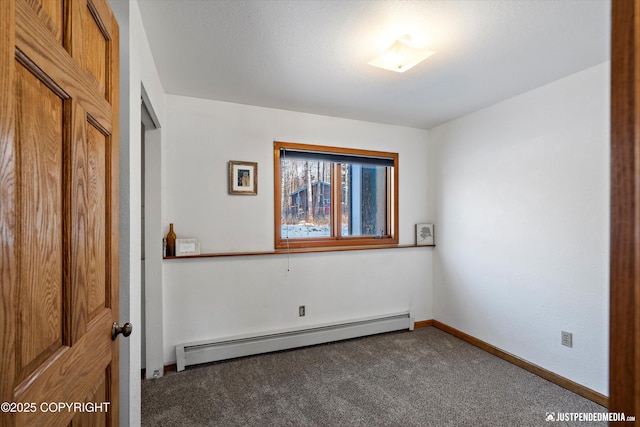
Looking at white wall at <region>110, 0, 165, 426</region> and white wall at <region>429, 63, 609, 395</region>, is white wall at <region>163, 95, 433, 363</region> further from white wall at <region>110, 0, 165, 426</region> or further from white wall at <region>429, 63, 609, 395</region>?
white wall at <region>110, 0, 165, 426</region>

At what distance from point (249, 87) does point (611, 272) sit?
2.66 metres

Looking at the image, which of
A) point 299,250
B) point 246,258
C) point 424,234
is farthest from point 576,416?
point 246,258

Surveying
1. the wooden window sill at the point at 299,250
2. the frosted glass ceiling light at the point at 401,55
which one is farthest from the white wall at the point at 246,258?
the frosted glass ceiling light at the point at 401,55

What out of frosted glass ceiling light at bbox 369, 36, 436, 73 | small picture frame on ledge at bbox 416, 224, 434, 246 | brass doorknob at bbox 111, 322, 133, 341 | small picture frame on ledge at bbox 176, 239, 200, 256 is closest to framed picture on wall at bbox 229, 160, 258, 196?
small picture frame on ledge at bbox 176, 239, 200, 256

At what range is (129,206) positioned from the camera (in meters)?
1.34

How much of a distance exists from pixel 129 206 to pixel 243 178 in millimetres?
1678

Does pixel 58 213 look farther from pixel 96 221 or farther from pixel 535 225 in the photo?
pixel 535 225

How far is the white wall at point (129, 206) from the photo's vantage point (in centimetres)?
132

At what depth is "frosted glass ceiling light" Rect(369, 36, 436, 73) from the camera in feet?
5.97

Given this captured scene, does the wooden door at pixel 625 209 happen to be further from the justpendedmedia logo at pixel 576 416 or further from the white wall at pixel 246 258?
the white wall at pixel 246 258

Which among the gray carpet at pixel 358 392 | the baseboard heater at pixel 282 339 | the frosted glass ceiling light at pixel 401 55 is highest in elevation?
the frosted glass ceiling light at pixel 401 55

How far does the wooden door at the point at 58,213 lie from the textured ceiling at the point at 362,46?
88 centimetres

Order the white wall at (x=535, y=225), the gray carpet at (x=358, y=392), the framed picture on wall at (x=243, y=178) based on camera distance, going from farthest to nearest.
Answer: the framed picture on wall at (x=243, y=178) < the white wall at (x=535, y=225) < the gray carpet at (x=358, y=392)

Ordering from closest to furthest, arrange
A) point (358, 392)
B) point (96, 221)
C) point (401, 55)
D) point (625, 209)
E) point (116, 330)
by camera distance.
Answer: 1. point (625, 209)
2. point (96, 221)
3. point (116, 330)
4. point (401, 55)
5. point (358, 392)
